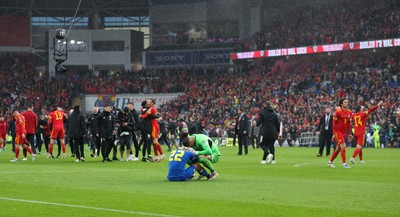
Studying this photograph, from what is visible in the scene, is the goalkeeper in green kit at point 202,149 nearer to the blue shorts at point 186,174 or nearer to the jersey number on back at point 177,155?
the blue shorts at point 186,174

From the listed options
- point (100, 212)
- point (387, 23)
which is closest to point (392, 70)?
point (387, 23)

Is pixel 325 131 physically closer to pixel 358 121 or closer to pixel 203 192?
pixel 358 121

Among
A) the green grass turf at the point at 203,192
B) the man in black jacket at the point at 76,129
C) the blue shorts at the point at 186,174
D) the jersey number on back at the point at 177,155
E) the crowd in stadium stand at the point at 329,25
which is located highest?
the crowd in stadium stand at the point at 329,25

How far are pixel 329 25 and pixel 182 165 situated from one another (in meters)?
51.9

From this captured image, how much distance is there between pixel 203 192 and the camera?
55.8ft

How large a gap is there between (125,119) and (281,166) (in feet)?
22.0

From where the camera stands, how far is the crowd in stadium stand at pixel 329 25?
213 feet

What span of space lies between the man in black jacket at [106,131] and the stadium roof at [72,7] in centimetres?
5804

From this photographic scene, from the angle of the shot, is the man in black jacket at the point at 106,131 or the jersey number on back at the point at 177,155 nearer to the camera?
the jersey number on back at the point at 177,155

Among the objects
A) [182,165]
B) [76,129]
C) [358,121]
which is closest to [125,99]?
[76,129]

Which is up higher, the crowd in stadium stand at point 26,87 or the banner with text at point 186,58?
the banner with text at point 186,58

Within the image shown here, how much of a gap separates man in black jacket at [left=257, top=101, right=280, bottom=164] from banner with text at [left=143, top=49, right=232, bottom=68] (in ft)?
171

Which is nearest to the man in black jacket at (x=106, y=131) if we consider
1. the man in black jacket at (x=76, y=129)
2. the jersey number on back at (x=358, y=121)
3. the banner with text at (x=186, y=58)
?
the man in black jacket at (x=76, y=129)

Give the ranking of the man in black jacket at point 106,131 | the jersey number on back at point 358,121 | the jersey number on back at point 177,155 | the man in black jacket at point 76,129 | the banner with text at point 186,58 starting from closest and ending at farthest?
the jersey number on back at point 177,155 → the jersey number on back at point 358,121 → the man in black jacket at point 106,131 → the man in black jacket at point 76,129 → the banner with text at point 186,58
